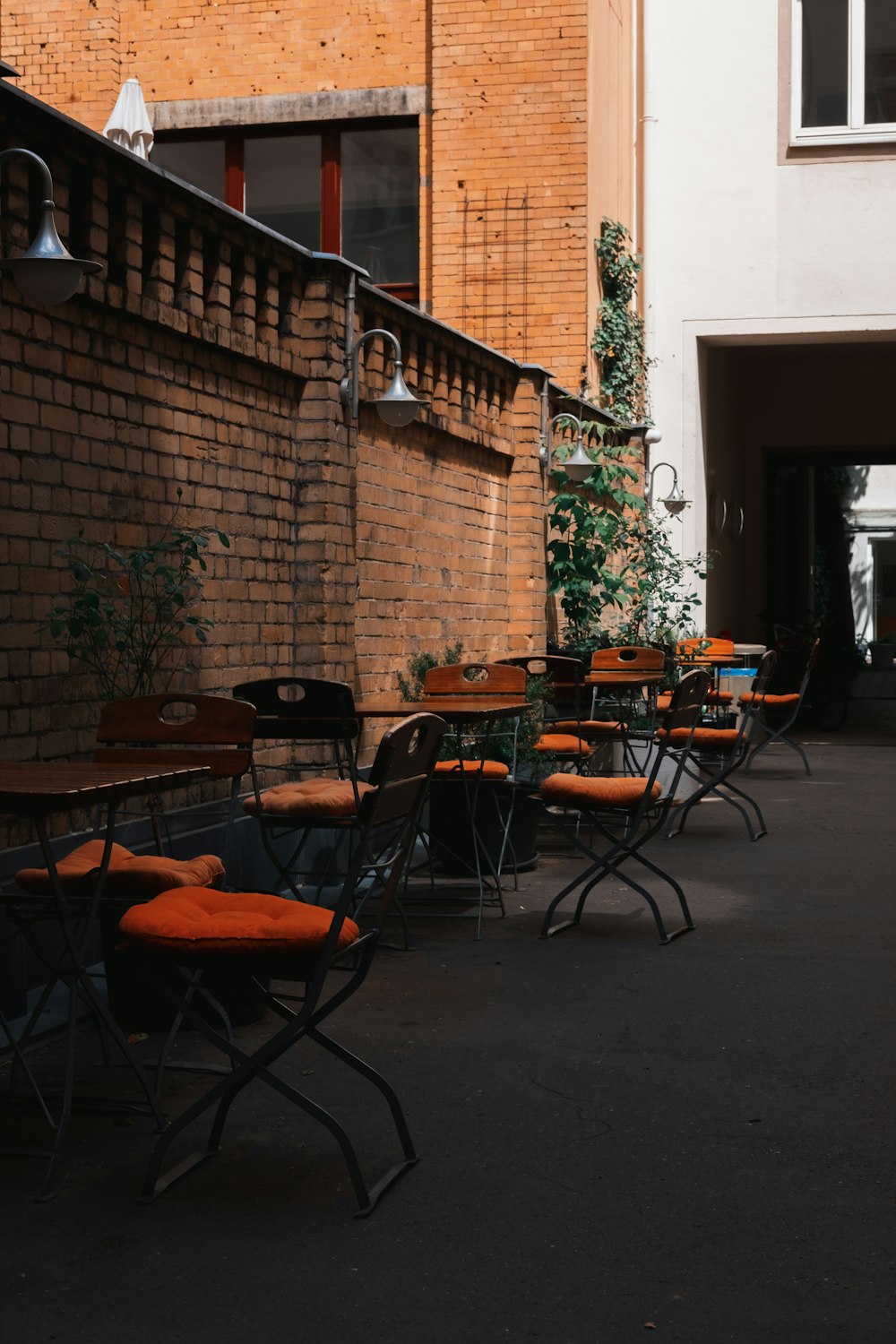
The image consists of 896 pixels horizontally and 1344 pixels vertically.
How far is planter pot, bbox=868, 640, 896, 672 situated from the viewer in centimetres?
3167

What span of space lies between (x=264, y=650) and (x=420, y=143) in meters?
7.83

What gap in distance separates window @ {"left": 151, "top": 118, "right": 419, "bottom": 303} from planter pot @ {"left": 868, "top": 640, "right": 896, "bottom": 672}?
66.8 feet

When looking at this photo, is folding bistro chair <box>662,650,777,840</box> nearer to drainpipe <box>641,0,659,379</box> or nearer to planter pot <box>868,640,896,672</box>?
drainpipe <box>641,0,659,379</box>

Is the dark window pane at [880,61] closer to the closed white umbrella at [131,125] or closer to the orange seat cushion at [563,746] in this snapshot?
the closed white umbrella at [131,125]

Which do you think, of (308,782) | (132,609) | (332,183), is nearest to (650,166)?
(332,183)

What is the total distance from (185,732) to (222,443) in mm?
2149

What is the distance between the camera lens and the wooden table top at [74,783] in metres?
3.18

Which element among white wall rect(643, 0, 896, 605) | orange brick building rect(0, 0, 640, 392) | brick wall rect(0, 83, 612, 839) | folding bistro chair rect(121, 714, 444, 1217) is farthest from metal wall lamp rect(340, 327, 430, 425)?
white wall rect(643, 0, 896, 605)

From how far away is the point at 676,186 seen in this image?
46.0 feet

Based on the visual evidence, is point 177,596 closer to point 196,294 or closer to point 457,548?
point 196,294

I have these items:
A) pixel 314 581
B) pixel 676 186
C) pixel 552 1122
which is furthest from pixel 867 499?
pixel 552 1122

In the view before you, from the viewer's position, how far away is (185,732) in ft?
14.7

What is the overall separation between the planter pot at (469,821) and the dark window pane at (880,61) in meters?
8.97

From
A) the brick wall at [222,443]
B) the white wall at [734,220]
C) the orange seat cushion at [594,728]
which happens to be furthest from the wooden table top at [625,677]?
the white wall at [734,220]
